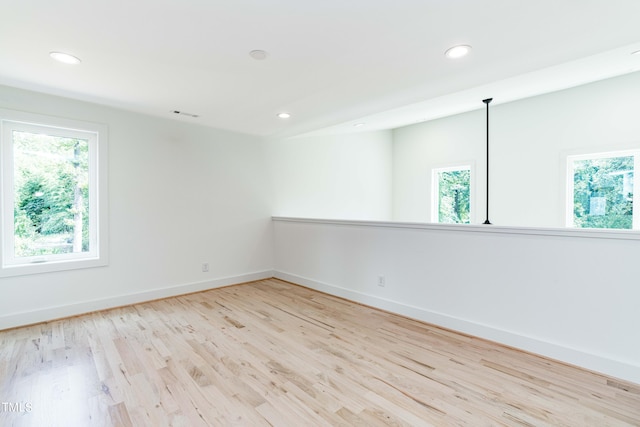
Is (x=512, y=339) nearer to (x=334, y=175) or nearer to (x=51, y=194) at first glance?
(x=334, y=175)

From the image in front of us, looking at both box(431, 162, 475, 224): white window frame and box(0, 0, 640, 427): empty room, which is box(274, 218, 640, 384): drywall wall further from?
box(431, 162, 475, 224): white window frame

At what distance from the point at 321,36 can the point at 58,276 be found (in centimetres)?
349

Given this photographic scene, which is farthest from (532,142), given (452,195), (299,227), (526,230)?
(299,227)

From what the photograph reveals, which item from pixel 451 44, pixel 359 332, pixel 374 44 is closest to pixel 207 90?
pixel 374 44

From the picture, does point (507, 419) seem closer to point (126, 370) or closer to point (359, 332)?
point (359, 332)

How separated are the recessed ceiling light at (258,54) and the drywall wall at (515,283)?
6.79 ft

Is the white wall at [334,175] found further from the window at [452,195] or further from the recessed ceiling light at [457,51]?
the recessed ceiling light at [457,51]

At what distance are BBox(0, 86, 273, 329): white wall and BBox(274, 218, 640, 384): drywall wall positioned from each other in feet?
5.67

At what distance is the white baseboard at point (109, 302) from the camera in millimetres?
2951

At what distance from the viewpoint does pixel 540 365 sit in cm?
225

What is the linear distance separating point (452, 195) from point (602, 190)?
2.01 meters

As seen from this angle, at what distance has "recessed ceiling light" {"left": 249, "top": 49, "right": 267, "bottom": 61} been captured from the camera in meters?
2.15

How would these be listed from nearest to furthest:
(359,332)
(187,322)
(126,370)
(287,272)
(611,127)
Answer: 1. (126,370)
2. (359,332)
3. (187,322)
4. (611,127)
5. (287,272)

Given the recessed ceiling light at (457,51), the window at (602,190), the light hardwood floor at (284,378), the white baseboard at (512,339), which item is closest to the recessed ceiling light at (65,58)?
the light hardwood floor at (284,378)
